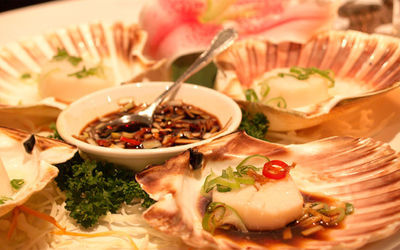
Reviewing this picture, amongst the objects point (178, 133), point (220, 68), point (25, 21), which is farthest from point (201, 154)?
point (25, 21)

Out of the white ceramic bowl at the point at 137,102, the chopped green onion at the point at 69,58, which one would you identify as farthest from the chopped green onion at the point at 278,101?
the chopped green onion at the point at 69,58

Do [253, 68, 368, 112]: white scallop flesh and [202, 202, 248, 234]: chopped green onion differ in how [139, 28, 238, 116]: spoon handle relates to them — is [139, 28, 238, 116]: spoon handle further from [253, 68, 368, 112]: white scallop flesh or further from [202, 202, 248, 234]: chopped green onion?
[202, 202, 248, 234]: chopped green onion

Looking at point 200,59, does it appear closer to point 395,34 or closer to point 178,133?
point 178,133

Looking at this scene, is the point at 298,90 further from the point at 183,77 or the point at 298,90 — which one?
the point at 183,77

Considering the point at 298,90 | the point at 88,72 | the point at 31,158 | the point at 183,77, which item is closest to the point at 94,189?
the point at 31,158

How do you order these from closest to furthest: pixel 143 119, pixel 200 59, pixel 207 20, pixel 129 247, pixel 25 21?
pixel 129 247 < pixel 143 119 < pixel 200 59 < pixel 207 20 < pixel 25 21

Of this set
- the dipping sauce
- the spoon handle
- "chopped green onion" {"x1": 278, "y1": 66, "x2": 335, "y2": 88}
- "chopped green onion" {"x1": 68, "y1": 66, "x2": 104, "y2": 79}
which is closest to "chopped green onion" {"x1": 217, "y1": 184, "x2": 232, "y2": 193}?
the dipping sauce


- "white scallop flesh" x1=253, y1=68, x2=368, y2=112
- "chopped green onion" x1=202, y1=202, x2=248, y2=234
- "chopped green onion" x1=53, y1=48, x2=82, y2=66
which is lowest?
"chopped green onion" x1=53, y1=48, x2=82, y2=66
